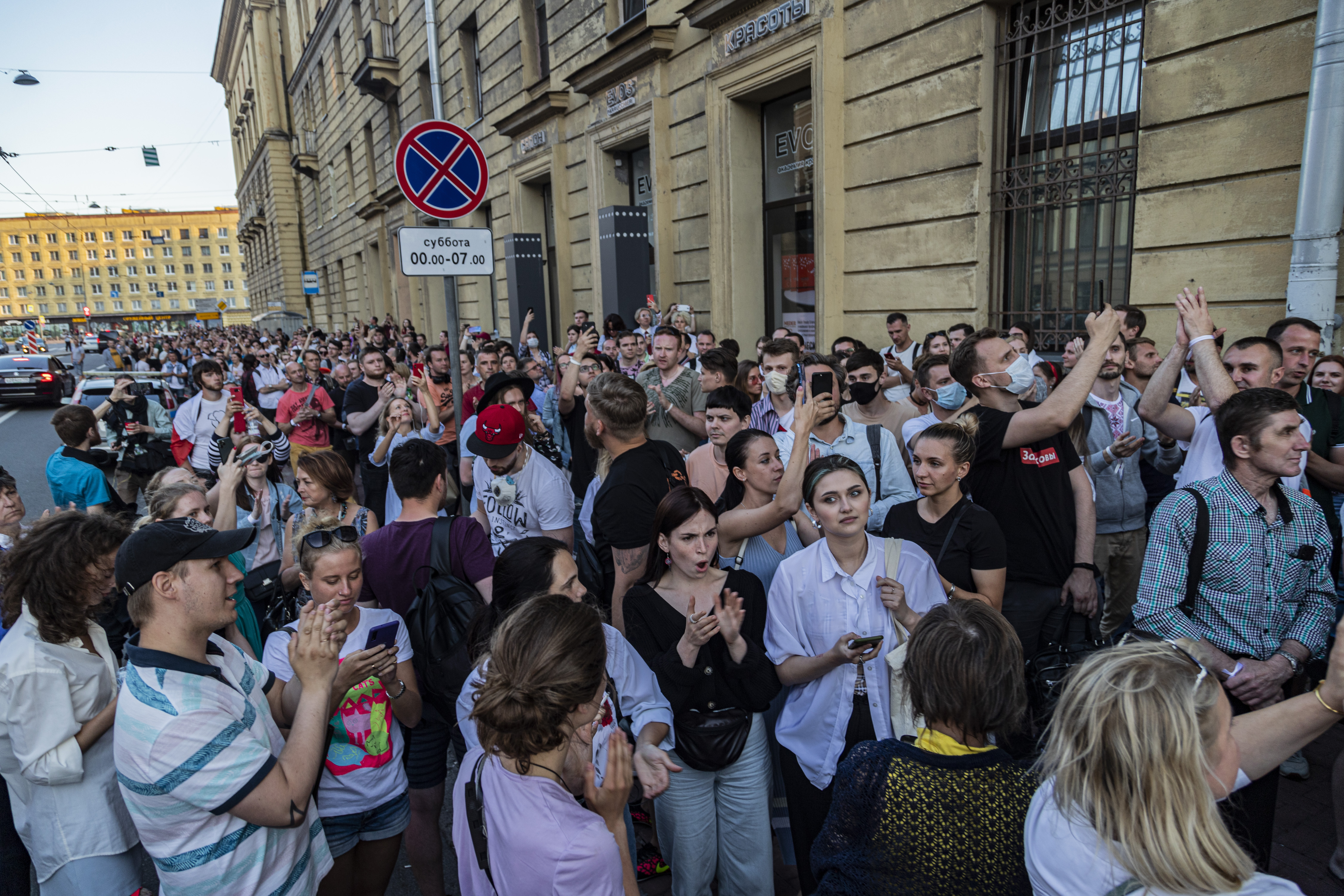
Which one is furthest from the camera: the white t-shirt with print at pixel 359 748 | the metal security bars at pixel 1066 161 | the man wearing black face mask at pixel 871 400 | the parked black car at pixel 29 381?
the parked black car at pixel 29 381

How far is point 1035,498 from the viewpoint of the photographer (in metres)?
3.52

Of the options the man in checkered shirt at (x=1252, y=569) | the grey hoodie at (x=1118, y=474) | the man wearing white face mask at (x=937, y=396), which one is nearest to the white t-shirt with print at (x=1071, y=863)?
the man in checkered shirt at (x=1252, y=569)

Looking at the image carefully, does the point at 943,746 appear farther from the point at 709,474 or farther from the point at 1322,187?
the point at 1322,187

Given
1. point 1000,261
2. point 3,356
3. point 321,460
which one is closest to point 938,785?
point 321,460

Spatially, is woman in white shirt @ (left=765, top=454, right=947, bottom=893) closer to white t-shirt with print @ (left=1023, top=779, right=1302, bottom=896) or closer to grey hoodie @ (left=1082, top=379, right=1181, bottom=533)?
white t-shirt with print @ (left=1023, top=779, right=1302, bottom=896)

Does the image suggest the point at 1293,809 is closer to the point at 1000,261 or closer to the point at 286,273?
the point at 1000,261

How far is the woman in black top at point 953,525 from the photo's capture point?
2992mm

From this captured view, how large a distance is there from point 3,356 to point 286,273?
74.8ft

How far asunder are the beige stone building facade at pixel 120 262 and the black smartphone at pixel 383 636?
392 ft

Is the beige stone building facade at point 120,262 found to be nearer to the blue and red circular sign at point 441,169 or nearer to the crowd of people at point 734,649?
the blue and red circular sign at point 441,169

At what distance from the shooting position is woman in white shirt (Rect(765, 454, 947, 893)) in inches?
101

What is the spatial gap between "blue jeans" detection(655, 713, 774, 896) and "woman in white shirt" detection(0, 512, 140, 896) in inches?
67.5

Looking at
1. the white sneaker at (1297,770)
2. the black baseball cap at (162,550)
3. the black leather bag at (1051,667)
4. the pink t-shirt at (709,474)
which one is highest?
the black baseball cap at (162,550)

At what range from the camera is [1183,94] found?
18.1 ft
